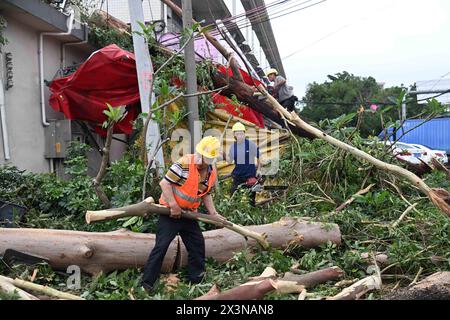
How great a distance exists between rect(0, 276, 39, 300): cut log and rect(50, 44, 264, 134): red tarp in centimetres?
499

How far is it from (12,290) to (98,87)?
18.0ft

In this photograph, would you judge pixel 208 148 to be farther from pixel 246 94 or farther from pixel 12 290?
pixel 246 94

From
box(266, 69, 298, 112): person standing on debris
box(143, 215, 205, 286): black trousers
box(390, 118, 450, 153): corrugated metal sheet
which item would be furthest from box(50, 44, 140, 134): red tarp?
box(390, 118, 450, 153): corrugated metal sheet

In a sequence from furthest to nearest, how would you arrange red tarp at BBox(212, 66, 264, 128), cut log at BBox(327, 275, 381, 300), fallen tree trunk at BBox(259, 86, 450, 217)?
red tarp at BBox(212, 66, 264, 128)
fallen tree trunk at BBox(259, 86, 450, 217)
cut log at BBox(327, 275, 381, 300)

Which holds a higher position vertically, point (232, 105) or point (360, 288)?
point (232, 105)

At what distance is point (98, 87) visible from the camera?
8.91m

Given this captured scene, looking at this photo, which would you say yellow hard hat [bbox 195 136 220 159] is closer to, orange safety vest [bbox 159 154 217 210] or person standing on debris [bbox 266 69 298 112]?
orange safety vest [bbox 159 154 217 210]

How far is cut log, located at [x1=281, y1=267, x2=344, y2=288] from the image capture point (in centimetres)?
461

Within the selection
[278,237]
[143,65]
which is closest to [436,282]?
[278,237]

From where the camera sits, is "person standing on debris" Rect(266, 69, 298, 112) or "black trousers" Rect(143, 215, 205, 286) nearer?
"black trousers" Rect(143, 215, 205, 286)

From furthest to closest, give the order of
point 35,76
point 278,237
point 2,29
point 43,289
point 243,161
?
1. point 35,76
2. point 243,161
3. point 2,29
4. point 278,237
5. point 43,289

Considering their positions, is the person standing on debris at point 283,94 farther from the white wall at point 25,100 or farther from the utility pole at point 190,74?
the white wall at point 25,100

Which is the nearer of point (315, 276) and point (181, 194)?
point (315, 276)
